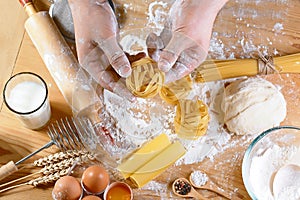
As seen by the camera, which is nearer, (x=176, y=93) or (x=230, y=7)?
(x=176, y=93)

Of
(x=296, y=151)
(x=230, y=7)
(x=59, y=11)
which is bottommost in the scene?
(x=296, y=151)

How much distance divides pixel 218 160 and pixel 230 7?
0.41 meters

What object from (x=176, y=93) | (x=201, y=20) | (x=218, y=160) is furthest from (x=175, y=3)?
(x=218, y=160)

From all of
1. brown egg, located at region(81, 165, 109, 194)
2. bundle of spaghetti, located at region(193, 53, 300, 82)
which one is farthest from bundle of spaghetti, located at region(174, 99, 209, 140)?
brown egg, located at region(81, 165, 109, 194)

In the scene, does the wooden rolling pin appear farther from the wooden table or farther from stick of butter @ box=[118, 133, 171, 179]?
stick of butter @ box=[118, 133, 171, 179]

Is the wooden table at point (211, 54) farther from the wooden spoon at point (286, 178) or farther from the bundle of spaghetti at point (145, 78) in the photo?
the bundle of spaghetti at point (145, 78)

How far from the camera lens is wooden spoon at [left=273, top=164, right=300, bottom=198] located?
139cm

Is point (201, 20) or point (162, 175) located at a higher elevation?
point (201, 20)

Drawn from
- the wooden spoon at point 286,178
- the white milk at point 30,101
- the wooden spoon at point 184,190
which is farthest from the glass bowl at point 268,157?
the white milk at point 30,101

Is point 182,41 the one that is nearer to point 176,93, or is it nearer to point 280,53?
point 176,93

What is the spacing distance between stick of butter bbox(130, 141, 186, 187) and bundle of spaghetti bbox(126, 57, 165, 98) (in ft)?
0.47

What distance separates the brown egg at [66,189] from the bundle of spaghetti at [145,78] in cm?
25

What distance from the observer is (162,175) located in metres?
1.39

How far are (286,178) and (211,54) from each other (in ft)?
1.19
